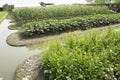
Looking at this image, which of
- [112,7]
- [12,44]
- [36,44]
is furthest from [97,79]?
[112,7]

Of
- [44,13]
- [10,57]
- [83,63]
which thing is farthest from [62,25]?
[83,63]

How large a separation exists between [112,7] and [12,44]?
1790 centimetres

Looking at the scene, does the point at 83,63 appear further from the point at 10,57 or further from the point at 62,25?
the point at 62,25

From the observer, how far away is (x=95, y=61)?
5.36 meters

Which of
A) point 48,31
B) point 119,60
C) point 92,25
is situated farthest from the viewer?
point 92,25

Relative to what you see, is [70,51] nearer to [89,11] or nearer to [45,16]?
[45,16]

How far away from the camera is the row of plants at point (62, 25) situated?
1169 cm

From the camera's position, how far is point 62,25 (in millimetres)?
12203

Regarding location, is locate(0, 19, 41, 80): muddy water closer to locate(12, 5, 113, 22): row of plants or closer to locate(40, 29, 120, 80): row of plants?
locate(40, 29, 120, 80): row of plants

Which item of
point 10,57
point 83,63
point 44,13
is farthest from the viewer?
point 44,13

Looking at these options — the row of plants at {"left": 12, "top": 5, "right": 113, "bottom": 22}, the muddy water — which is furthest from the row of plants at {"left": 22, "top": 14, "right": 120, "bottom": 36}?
the row of plants at {"left": 12, "top": 5, "right": 113, "bottom": 22}

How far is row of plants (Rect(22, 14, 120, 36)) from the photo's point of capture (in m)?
11.7

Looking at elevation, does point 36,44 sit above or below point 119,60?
below

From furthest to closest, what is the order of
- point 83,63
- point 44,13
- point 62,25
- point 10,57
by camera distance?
1. point 44,13
2. point 62,25
3. point 10,57
4. point 83,63
